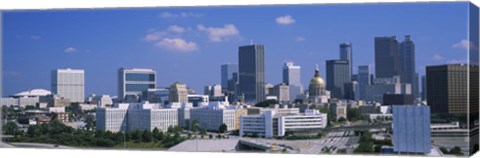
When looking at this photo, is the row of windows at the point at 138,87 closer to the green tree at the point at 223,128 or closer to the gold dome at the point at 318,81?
the green tree at the point at 223,128

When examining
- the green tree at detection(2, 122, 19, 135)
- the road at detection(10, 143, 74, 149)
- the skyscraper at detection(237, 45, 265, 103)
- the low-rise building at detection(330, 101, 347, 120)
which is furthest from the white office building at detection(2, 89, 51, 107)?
the low-rise building at detection(330, 101, 347, 120)

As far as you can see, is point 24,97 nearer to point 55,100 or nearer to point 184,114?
point 55,100

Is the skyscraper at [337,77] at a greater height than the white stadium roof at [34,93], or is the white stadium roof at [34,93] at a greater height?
the skyscraper at [337,77]

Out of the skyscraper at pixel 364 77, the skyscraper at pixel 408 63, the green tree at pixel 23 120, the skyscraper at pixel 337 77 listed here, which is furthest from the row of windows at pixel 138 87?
the skyscraper at pixel 408 63

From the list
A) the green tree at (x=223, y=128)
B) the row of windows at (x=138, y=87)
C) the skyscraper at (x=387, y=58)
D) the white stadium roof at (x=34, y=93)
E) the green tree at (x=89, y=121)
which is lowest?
the green tree at (x=223, y=128)

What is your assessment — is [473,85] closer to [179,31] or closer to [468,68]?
[468,68]

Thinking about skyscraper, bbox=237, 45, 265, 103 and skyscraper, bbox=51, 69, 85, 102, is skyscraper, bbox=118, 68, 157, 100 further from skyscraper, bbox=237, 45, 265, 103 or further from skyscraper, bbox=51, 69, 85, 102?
skyscraper, bbox=237, 45, 265, 103

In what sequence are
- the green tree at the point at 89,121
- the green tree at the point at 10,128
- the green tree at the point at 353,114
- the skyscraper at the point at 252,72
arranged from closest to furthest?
the green tree at the point at 353,114 → the skyscraper at the point at 252,72 → the green tree at the point at 10,128 → the green tree at the point at 89,121
